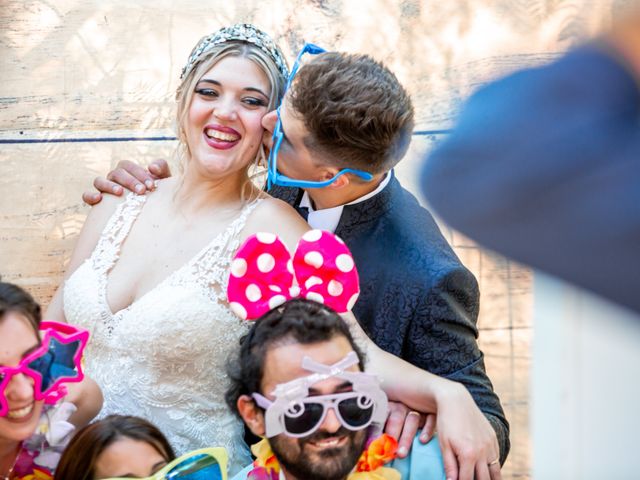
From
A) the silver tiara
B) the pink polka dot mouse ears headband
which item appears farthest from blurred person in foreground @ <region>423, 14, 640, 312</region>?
the silver tiara

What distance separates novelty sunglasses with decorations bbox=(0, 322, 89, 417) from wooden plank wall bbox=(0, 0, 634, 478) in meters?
1.19

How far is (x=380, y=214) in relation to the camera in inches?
106

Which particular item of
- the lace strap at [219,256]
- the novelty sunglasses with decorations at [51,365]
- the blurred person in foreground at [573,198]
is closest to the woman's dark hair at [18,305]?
the novelty sunglasses with decorations at [51,365]

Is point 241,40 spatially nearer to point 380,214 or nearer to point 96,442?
point 380,214

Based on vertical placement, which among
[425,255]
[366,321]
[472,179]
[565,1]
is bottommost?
[366,321]

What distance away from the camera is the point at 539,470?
0.99 m

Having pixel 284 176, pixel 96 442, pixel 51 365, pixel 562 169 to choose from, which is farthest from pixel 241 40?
pixel 562 169

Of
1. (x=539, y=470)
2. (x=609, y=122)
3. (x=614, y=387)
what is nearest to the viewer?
(x=609, y=122)

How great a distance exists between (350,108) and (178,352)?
768 millimetres

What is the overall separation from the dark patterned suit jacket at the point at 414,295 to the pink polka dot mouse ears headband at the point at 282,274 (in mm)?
469

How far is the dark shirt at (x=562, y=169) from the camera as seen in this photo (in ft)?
2.39

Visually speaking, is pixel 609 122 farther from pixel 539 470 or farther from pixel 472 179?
pixel 539 470

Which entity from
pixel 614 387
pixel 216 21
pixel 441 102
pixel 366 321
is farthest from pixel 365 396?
pixel 216 21

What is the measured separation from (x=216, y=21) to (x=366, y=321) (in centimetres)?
130
